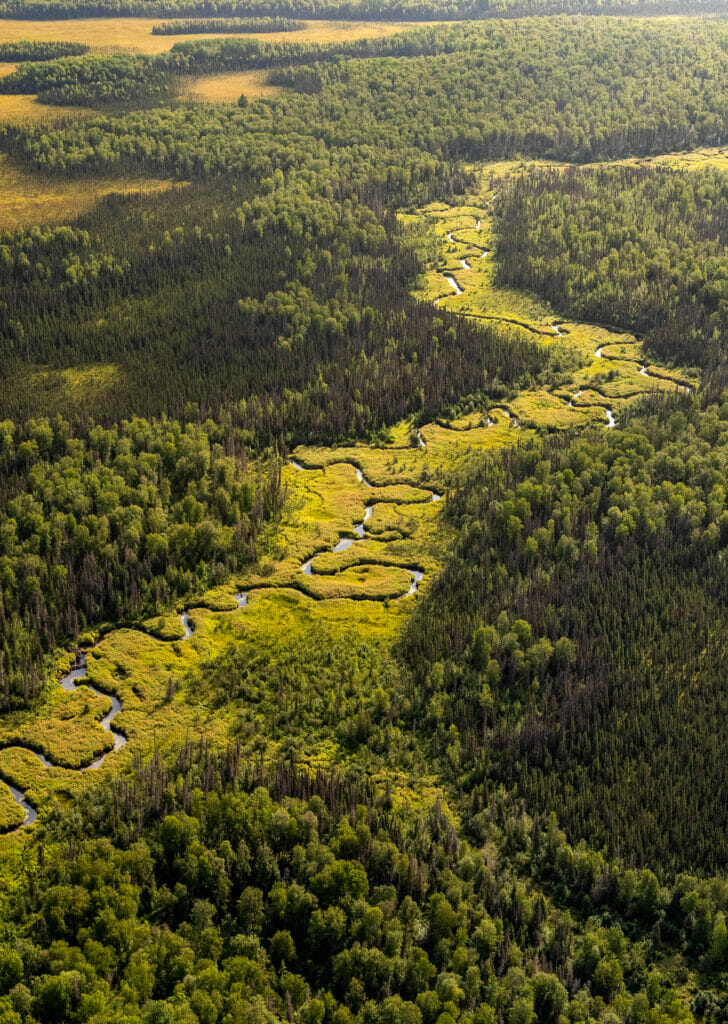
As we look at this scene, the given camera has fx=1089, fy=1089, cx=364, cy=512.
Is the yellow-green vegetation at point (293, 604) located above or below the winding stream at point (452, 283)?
below

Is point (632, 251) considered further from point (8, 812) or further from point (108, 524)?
point (8, 812)

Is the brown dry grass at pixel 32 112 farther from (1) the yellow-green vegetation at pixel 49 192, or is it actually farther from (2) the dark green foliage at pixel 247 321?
(2) the dark green foliage at pixel 247 321

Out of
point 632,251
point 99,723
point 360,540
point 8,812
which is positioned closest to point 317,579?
point 360,540

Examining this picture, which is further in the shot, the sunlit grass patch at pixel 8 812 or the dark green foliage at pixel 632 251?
the dark green foliage at pixel 632 251

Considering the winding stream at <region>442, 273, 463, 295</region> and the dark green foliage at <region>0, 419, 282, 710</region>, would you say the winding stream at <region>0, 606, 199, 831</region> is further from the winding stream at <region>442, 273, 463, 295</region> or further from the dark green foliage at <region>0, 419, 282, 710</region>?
the winding stream at <region>442, 273, 463, 295</region>

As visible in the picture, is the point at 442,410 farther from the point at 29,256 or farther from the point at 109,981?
the point at 109,981

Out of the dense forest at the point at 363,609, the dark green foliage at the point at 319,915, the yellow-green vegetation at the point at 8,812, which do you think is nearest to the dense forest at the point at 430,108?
the dense forest at the point at 363,609

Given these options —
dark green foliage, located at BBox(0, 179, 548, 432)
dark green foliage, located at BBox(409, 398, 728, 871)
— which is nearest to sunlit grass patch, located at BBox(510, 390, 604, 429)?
dark green foliage, located at BBox(0, 179, 548, 432)
